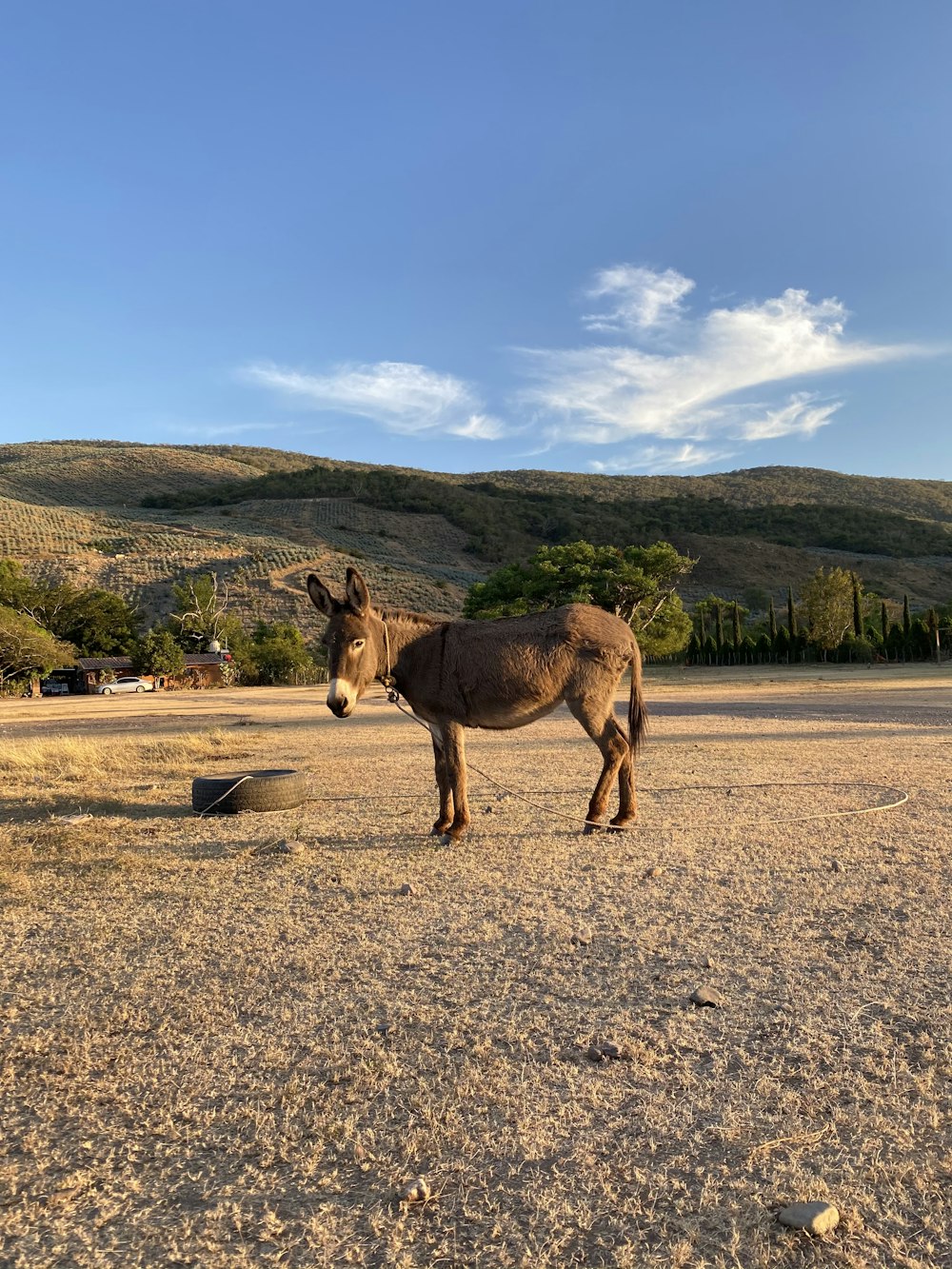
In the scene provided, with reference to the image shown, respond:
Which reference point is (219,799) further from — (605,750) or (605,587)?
(605,587)

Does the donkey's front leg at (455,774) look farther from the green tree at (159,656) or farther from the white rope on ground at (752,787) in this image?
the green tree at (159,656)

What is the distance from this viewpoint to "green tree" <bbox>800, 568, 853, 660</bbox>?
56156 mm

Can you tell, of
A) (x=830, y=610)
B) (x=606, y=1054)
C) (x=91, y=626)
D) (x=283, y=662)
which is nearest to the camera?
(x=606, y=1054)

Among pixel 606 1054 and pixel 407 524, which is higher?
pixel 407 524

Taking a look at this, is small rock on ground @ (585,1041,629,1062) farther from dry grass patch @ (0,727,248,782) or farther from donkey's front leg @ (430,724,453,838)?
dry grass patch @ (0,727,248,782)

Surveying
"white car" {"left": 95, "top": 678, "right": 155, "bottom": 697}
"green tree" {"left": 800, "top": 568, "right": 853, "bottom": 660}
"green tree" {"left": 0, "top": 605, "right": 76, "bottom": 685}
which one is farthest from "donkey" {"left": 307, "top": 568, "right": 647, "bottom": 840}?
"green tree" {"left": 800, "top": 568, "right": 853, "bottom": 660}

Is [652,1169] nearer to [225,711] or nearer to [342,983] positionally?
[342,983]

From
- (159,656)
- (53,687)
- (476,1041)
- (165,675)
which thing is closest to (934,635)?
(165,675)

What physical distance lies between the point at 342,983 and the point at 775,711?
20694 mm

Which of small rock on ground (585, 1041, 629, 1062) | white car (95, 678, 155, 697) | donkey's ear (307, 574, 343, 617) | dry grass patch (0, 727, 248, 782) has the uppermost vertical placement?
donkey's ear (307, 574, 343, 617)

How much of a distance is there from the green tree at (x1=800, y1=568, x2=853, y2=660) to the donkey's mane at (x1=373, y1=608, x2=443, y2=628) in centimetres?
5440

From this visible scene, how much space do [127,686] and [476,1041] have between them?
47.8 m

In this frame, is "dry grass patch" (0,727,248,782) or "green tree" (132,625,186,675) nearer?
"dry grass patch" (0,727,248,782)

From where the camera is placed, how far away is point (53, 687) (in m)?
48.4
